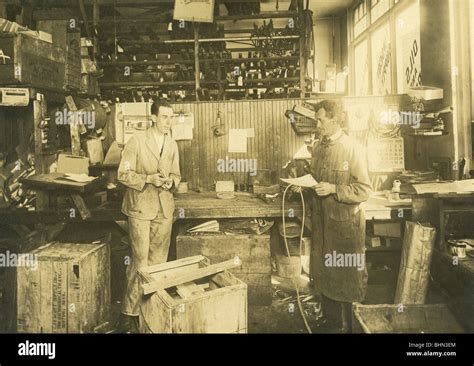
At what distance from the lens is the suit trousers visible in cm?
353

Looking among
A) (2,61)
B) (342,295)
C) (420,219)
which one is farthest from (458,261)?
(2,61)

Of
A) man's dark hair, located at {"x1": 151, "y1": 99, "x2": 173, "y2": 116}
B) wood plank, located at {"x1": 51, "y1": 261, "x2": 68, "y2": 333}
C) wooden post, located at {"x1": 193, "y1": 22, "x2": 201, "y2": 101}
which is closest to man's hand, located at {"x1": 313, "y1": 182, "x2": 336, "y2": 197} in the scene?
man's dark hair, located at {"x1": 151, "y1": 99, "x2": 173, "y2": 116}

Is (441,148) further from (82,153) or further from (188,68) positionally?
(82,153)

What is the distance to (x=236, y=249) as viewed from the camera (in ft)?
13.0

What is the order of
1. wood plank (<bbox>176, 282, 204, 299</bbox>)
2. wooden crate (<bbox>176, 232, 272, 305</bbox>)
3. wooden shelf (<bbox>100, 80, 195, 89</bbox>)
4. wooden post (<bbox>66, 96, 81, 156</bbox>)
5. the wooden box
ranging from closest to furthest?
wood plank (<bbox>176, 282, 204, 299</bbox>) → the wooden box → wooden crate (<bbox>176, 232, 272, 305</bbox>) → wooden post (<bbox>66, 96, 81, 156</bbox>) → wooden shelf (<bbox>100, 80, 195, 89</bbox>)

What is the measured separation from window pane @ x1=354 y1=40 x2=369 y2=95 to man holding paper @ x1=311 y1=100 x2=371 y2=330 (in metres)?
6.24

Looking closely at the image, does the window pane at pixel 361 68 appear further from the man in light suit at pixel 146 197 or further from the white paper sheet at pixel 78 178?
the white paper sheet at pixel 78 178

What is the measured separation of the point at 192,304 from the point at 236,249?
1548 mm

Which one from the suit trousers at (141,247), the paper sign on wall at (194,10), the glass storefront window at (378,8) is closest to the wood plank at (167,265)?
the suit trousers at (141,247)

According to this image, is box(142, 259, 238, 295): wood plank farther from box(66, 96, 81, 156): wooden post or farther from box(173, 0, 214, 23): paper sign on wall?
box(173, 0, 214, 23): paper sign on wall

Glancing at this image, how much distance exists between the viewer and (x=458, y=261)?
133 inches
